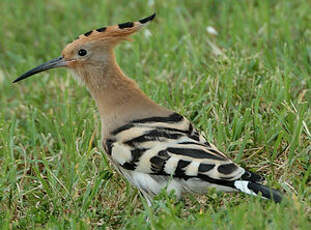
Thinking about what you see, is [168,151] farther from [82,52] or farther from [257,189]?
[82,52]

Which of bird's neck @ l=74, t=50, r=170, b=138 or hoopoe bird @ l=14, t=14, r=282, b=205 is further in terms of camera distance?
bird's neck @ l=74, t=50, r=170, b=138

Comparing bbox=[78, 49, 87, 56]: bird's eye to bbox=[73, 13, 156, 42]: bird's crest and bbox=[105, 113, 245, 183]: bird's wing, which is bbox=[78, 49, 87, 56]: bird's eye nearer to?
bbox=[73, 13, 156, 42]: bird's crest

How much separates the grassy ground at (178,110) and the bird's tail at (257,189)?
0.13 feet

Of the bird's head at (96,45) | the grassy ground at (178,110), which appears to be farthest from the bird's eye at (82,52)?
the grassy ground at (178,110)

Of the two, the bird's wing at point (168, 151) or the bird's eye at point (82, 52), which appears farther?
the bird's eye at point (82, 52)

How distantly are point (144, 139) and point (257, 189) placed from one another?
0.64 metres

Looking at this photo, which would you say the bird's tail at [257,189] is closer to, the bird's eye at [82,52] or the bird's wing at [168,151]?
the bird's wing at [168,151]

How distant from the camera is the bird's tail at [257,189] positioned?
2695 millimetres

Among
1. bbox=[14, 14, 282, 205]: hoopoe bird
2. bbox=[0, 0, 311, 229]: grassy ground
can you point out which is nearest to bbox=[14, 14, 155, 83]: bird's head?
bbox=[14, 14, 282, 205]: hoopoe bird

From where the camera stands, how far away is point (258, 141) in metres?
3.51

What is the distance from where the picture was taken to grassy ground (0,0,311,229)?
303cm

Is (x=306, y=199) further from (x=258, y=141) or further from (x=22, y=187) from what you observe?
(x=22, y=187)

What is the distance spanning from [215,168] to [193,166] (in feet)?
0.34

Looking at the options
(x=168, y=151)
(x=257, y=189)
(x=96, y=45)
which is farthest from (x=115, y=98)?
(x=257, y=189)
